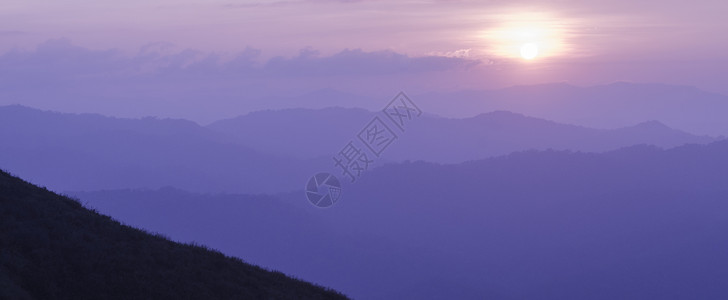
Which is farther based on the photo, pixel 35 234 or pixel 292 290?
pixel 292 290

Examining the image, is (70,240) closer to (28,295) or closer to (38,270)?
(38,270)

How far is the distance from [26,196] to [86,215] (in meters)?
2.27

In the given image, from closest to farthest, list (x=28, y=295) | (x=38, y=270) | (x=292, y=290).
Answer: (x=28, y=295) < (x=38, y=270) < (x=292, y=290)

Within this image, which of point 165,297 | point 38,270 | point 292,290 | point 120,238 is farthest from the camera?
point 292,290

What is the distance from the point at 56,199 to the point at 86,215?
1.93m

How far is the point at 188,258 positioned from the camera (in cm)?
2288

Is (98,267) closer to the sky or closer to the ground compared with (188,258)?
closer to the ground

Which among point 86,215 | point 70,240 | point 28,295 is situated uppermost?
point 86,215

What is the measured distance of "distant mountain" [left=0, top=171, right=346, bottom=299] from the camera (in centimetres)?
1752

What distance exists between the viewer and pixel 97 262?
19219 millimetres

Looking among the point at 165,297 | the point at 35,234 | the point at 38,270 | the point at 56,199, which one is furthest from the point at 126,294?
the point at 56,199

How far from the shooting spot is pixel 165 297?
18.9 m

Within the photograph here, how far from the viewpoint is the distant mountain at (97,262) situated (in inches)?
690

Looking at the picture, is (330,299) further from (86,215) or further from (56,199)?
(56,199)
